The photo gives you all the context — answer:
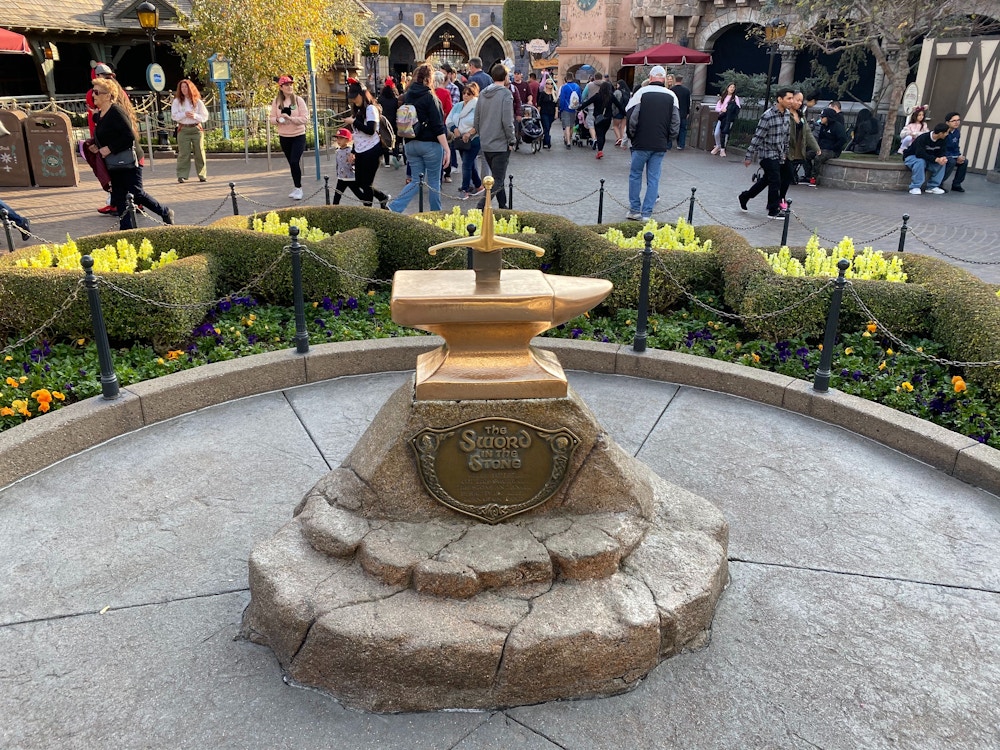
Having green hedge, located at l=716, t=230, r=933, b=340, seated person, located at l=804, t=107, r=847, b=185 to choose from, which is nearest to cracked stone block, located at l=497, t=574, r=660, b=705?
green hedge, located at l=716, t=230, r=933, b=340

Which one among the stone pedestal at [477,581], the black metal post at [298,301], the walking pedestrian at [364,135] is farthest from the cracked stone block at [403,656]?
the walking pedestrian at [364,135]

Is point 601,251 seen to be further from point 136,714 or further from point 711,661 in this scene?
point 136,714

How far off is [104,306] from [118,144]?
4.26m

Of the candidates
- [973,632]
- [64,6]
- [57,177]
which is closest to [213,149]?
[57,177]

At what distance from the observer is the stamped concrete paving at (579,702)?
3.24m

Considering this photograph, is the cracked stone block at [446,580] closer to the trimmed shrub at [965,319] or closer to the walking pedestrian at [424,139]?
the trimmed shrub at [965,319]

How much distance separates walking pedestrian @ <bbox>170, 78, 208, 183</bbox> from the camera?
13.9 meters

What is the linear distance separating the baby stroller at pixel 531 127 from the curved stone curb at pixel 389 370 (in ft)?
47.3

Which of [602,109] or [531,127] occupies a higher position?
[602,109]

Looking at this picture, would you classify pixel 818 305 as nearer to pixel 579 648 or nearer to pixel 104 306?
pixel 579 648

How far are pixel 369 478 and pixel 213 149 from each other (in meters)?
17.4

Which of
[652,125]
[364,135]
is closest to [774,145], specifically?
[652,125]

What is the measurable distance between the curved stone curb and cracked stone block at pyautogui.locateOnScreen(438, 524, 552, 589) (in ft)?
9.73

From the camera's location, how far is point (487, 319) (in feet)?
11.9
